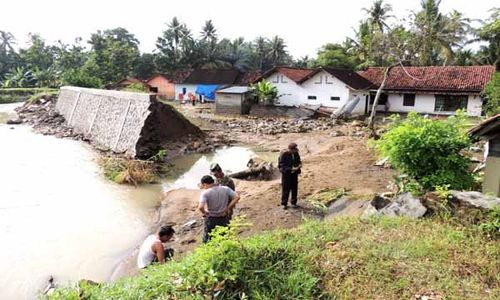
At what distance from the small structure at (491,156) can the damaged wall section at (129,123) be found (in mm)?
13061

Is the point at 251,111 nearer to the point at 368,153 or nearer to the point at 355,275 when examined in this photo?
the point at 368,153

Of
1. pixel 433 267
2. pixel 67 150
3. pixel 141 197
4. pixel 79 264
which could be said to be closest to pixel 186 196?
pixel 141 197

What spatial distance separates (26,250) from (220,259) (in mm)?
6598

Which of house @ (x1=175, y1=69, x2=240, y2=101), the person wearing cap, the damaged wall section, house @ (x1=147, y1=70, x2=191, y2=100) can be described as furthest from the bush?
house @ (x1=147, y1=70, x2=191, y2=100)

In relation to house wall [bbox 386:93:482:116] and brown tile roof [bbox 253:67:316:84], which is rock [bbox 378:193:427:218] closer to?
house wall [bbox 386:93:482:116]

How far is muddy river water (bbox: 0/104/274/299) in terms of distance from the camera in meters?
7.90

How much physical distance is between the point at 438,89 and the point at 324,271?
96.1 feet

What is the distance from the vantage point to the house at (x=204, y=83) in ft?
153

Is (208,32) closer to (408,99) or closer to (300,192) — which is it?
→ (408,99)

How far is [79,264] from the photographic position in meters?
8.12

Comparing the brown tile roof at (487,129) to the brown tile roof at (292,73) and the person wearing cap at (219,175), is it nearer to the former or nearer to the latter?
the person wearing cap at (219,175)

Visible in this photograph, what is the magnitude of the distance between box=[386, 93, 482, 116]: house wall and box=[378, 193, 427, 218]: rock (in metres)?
25.8

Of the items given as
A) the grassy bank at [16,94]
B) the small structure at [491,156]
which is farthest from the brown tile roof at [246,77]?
the small structure at [491,156]

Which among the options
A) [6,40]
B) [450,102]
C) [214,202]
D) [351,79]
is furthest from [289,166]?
[6,40]
